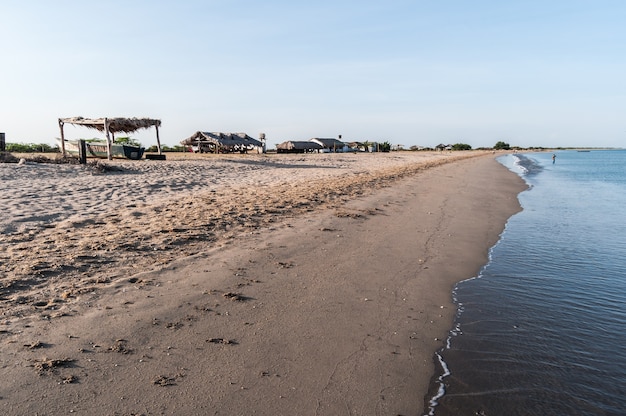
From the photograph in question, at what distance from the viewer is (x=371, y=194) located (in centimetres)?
1284

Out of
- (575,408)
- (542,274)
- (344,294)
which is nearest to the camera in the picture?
(575,408)

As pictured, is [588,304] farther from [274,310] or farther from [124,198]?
[124,198]

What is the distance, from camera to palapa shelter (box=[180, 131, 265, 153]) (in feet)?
148

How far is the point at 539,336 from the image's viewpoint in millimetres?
4184

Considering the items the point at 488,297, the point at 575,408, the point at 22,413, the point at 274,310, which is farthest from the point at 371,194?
the point at 22,413

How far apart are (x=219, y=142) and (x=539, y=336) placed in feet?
141

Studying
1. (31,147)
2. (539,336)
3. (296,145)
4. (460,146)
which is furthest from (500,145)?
(539,336)

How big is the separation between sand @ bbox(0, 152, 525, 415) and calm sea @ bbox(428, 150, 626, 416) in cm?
25

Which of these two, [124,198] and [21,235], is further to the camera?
[124,198]

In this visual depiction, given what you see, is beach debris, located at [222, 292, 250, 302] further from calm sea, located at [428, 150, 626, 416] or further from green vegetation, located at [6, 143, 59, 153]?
green vegetation, located at [6, 143, 59, 153]

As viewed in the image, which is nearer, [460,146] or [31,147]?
[31,147]

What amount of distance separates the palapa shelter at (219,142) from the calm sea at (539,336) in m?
40.2

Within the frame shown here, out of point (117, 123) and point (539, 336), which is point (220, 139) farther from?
point (539, 336)

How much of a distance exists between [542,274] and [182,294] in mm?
5158
